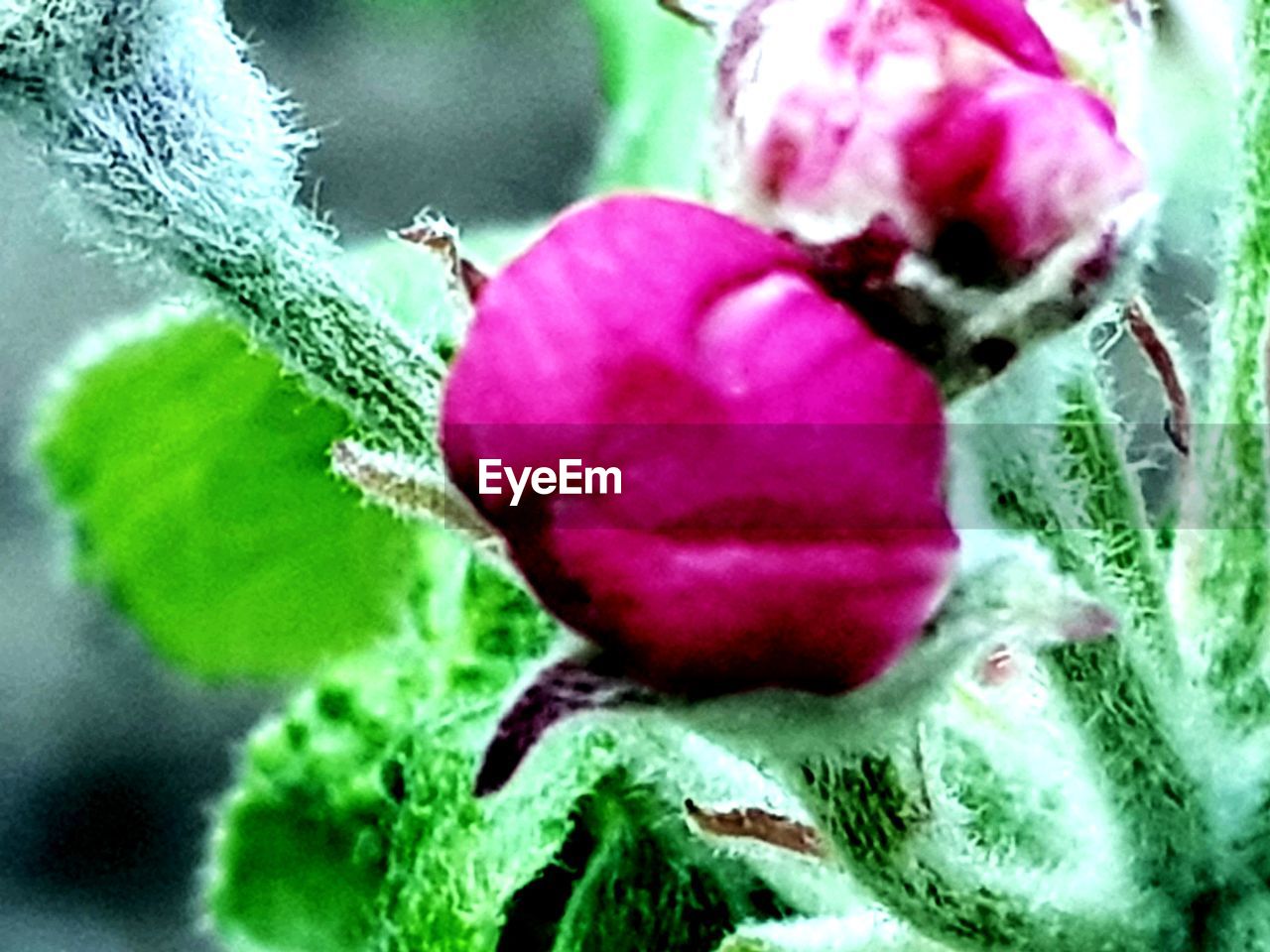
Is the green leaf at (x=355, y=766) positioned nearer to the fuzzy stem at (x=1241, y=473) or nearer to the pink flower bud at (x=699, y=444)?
the fuzzy stem at (x=1241, y=473)

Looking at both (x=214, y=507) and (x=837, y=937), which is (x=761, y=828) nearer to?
(x=837, y=937)

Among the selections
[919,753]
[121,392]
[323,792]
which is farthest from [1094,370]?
[121,392]

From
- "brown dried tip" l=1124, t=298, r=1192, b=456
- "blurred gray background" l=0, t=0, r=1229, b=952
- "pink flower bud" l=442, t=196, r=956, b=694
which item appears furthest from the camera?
"blurred gray background" l=0, t=0, r=1229, b=952

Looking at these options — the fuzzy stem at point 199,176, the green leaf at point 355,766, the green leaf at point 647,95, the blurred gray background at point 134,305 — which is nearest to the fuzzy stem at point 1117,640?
the fuzzy stem at point 199,176

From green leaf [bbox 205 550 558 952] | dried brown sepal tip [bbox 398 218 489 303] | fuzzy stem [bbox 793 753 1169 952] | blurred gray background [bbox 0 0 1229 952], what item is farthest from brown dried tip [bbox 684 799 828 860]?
blurred gray background [bbox 0 0 1229 952]

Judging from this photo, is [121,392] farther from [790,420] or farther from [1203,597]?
[790,420]

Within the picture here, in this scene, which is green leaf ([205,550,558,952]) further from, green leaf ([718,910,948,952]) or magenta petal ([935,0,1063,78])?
magenta petal ([935,0,1063,78])
